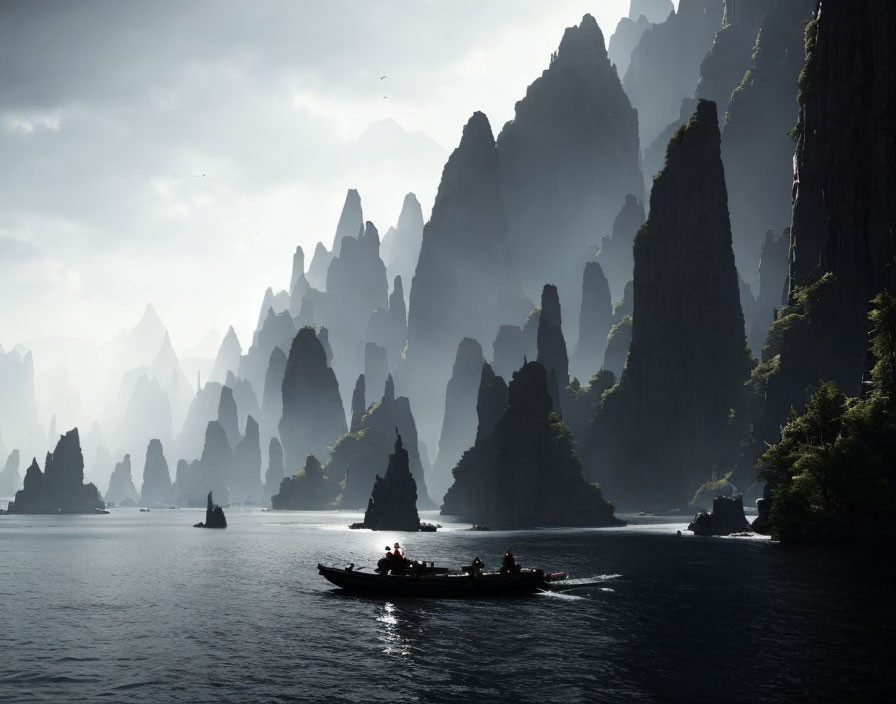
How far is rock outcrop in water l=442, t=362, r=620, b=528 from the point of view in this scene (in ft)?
514

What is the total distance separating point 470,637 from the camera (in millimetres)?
43469

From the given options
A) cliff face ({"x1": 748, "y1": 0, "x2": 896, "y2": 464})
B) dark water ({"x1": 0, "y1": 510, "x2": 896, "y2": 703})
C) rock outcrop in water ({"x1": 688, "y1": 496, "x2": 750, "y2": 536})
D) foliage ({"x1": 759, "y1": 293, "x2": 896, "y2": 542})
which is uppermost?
cliff face ({"x1": 748, "y1": 0, "x2": 896, "y2": 464})

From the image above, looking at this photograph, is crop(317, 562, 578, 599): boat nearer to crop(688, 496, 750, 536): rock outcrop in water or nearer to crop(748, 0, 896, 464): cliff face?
crop(688, 496, 750, 536): rock outcrop in water

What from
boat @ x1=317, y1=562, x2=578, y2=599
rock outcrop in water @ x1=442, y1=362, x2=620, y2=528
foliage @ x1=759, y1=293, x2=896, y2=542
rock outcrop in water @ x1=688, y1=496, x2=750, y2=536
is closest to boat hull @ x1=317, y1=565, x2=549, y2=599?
boat @ x1=317, y1=562, x2=578, y2=599

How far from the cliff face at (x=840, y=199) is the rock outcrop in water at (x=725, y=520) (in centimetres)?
2498

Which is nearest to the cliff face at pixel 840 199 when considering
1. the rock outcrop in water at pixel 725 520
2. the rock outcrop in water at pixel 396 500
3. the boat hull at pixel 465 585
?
the rock outcrop in water at pixel 725 520

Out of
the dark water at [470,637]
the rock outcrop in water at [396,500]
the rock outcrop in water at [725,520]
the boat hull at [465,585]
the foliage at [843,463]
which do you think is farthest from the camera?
the rock outcrop in water at [396,500]

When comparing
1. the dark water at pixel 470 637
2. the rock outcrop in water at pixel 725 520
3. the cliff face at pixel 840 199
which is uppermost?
the cliff face at pixel 840 199

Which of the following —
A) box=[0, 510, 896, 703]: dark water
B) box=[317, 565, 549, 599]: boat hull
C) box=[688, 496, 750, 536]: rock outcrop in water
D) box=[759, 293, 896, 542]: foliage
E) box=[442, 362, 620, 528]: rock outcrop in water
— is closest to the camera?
box=[0, 510, 896, 703]: dark water

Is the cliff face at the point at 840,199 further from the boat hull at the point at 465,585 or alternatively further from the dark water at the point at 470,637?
the boat hull at the point at 465,585

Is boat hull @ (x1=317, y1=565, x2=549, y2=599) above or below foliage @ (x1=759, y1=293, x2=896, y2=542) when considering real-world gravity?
below

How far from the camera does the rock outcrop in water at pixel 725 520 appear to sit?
4513 inches

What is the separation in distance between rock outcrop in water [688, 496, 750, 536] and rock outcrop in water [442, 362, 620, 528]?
1427 inches

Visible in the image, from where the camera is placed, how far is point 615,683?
3328 cm
